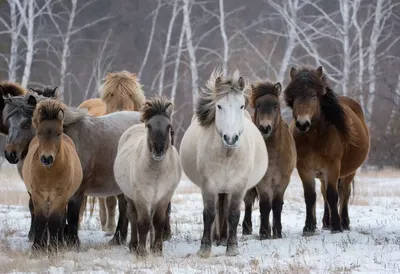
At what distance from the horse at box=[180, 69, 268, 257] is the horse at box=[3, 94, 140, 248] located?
1523 millimetres

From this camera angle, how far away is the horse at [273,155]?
9.36 m

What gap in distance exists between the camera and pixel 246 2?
35062 mm

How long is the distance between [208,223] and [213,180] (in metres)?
0.47

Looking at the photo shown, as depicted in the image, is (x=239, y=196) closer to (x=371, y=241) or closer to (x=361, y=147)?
(x=371, y=241)

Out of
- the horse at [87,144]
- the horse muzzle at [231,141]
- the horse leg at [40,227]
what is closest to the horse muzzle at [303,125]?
the horse muzzle at [231,141]

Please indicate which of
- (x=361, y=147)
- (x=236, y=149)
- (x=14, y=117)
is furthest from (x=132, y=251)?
(x=361, y=147)

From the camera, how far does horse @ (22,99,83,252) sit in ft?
26.0

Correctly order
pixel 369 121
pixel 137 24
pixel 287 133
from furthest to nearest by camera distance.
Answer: pixel 137 24 < pixel 369 121 < pixel 287 133

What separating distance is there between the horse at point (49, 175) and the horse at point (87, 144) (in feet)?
1.87

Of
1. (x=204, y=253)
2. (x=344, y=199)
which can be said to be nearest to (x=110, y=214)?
(x=204, y=253)

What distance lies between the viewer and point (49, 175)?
809 cm

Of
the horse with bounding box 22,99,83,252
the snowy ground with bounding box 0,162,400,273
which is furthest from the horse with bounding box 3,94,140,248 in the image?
the horse with bounding box 22,99,83,252

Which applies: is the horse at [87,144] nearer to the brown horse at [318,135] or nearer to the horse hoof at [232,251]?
the horse hoof at [232,251]

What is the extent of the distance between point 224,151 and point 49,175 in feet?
6.21
